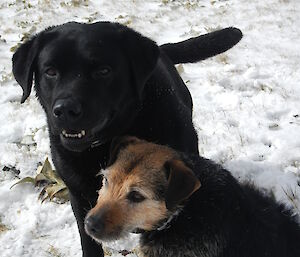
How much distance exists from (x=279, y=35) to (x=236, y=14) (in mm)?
1915

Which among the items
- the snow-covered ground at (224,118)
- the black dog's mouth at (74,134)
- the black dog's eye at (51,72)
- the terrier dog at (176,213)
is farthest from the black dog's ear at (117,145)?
the snow-covered ground at (224,118)

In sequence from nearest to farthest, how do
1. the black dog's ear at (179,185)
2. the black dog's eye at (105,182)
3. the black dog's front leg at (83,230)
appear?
the black dog's ear at (179,185), the black dog's eye at (105,182), the black dog's front leg at (83,230)

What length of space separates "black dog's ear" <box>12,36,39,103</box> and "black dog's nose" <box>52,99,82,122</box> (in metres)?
0.54

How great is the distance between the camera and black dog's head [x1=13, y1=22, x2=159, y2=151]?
10.6 ft

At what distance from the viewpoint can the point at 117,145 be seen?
3535 mm

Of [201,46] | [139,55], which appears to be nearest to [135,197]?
[139,55]

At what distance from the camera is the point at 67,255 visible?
435 cm

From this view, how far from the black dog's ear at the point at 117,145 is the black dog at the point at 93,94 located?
4.4 inches

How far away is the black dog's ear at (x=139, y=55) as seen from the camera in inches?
138

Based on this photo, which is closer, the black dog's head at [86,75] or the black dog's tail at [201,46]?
the black dog's head at [86,75]

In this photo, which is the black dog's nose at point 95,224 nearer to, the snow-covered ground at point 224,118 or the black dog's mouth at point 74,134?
the black dog's mouth at point 74,134

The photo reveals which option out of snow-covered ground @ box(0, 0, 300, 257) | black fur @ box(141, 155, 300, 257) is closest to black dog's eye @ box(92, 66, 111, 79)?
black fur @ box(141, 155, 300, 257)

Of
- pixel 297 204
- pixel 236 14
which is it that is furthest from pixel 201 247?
pixel 236 14

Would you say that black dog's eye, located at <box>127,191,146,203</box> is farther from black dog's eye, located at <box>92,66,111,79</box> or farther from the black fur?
black dog's eye, located at <box>92,66,111,79</box>
